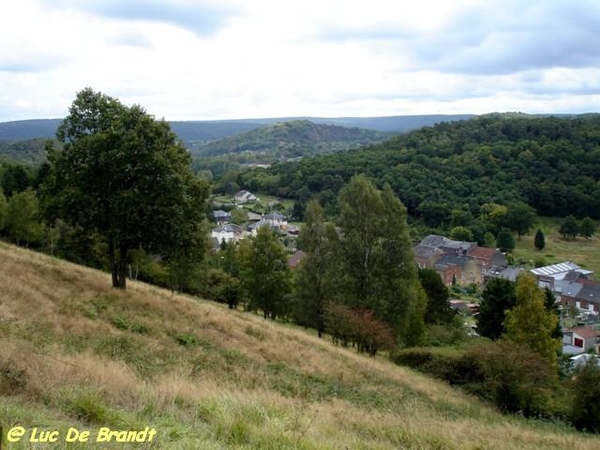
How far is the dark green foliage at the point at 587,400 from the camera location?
14.6 m

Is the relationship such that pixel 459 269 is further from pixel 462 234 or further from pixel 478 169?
pixel 478 169

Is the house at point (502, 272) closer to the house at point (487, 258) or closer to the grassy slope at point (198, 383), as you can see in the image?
the house at point (487, 258)

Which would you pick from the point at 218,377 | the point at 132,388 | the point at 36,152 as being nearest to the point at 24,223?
the point at 218,377

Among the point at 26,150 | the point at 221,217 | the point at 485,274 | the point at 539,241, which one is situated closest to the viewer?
the point at 485,274

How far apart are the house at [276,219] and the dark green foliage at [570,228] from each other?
186 ft

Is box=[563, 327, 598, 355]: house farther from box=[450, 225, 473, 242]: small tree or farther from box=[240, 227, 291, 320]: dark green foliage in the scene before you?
box=[450, 225, 473, 242]: small tree

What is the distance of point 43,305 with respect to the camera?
44.5 feet

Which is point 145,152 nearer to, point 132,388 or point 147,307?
point 147,307

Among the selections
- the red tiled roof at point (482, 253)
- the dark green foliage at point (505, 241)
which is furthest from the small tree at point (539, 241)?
the red tiled roof at point (482, 253)

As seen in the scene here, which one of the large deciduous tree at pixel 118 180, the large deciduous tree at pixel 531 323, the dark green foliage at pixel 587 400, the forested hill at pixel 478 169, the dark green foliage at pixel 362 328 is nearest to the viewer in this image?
the dark green foliage at pixel 587 400

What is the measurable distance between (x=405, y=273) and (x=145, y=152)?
14478 mm

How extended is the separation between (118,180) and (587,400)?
16.5 metres

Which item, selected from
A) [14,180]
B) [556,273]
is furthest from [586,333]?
[14,180]

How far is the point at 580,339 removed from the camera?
49.8 m
